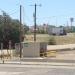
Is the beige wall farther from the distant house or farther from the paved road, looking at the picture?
the distant house

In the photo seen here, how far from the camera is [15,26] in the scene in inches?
3290

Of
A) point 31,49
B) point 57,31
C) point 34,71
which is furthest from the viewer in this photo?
point 57,31

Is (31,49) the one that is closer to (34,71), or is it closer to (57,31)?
(34,71)

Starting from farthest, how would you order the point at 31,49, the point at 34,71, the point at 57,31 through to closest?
1. the point at 57,31
2. the point at 31,49
3. the point at 34,71

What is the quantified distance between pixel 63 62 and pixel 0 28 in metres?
40.7

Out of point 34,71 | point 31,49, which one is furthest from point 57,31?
point 34,71

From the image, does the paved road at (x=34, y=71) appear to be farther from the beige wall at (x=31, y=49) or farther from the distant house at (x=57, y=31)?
the distant house at (x=57, y=31)

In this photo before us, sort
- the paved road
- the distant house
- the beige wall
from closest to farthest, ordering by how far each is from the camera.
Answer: the paved road → the beige wall → the distant house

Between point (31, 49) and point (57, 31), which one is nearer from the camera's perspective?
point (31, 49)

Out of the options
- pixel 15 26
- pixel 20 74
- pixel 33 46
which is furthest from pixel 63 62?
pixel 15 26

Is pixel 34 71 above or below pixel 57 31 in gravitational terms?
below

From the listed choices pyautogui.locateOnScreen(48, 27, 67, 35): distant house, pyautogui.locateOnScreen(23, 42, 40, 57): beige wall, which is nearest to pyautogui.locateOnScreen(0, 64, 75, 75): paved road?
pyautogui.locateOnScreen(23, 42, 40, 57): beige wall

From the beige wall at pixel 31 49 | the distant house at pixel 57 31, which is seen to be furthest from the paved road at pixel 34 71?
the distant house at pixel 57 31

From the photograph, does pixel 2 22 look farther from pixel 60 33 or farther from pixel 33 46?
pixel 60 33
